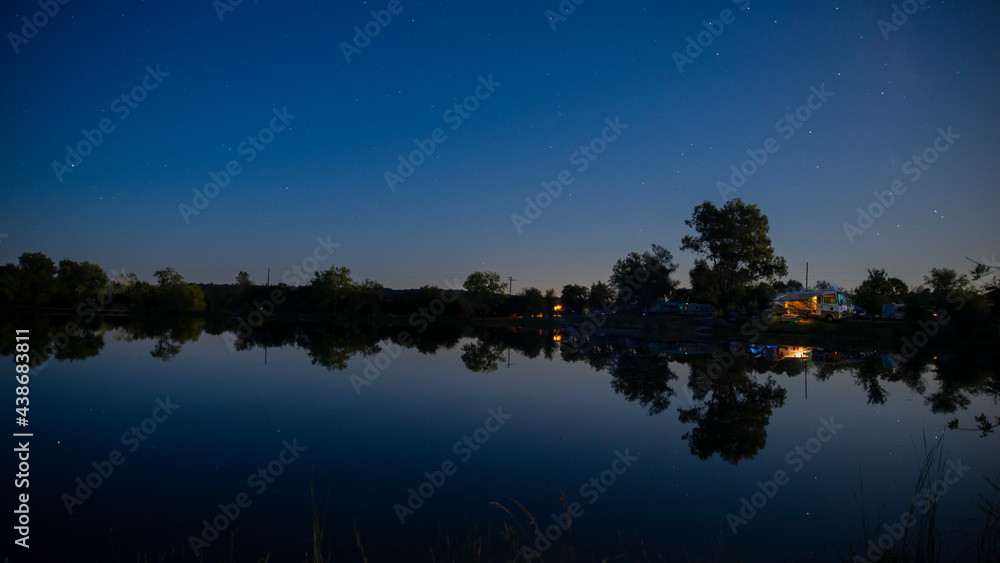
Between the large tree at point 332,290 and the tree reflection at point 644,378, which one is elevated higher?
the large tree at point 332,290

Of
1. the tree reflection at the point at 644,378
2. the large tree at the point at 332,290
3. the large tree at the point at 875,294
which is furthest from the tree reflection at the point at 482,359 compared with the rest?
the large tree at the point at 332,290

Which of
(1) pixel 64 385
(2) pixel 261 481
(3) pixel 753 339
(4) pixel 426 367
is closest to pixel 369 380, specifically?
(4) pixel 426 367

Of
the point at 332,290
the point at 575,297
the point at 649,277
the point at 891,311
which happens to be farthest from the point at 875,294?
the point at 332,290

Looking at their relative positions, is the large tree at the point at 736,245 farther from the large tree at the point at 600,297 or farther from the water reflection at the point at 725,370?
the large tree at the point at 600,297

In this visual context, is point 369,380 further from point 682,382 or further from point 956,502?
point 956,502

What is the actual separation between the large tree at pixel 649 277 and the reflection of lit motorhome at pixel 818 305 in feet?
94.8

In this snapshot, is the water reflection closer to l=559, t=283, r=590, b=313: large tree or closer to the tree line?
the tree line

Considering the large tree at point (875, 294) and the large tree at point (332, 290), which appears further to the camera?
the large tree at point (332, 290)

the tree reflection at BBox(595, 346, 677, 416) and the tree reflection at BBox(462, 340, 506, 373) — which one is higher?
the tree reflection at BBox(462, 340, 506, 373)

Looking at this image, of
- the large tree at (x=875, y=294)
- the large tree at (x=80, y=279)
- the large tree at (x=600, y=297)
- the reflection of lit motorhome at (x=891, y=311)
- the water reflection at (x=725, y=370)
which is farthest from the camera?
the large tree at (x=600, y=297)

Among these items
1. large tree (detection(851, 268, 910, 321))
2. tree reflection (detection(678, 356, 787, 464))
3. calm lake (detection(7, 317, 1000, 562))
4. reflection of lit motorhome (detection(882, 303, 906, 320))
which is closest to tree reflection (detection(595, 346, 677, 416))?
calm lake (detection(7, 317, 1000, 562))

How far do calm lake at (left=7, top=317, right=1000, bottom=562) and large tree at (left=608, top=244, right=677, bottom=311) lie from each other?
5544 centimetres

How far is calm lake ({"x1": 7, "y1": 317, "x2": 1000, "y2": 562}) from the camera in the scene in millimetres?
5461

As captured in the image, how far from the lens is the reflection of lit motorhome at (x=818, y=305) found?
129ft
